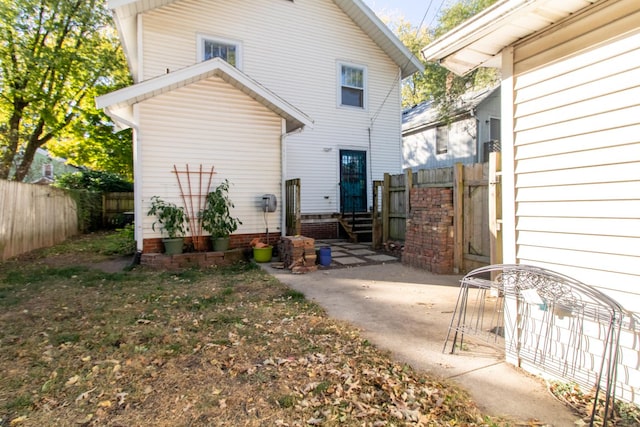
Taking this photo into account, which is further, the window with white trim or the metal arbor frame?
the window with white trim

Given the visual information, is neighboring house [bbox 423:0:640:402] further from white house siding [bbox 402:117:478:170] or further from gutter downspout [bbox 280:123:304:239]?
white house siding [bbox 402:117:478:170]

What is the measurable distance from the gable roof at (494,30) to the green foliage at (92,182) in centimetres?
1652

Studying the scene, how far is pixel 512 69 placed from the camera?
291 cm

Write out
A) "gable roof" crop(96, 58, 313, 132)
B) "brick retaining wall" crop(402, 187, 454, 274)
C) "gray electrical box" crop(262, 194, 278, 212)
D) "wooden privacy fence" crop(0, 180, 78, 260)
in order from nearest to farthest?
"brick retaining wall" crop(402, 187, 454, 274)
"gable roof" crop(96, 58, 313, 132)
"wooden privacy fence" crop(0, 180, 78, 260)
"gray electrical box" crop(262, 194, 278, 212)

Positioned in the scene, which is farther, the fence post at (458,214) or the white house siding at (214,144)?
the white house siding at (214,144)

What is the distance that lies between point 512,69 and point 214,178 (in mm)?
6196

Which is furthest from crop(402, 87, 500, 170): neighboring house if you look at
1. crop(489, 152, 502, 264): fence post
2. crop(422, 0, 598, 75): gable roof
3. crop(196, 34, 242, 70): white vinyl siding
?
crop(422, 0, 598, 75): gable roof

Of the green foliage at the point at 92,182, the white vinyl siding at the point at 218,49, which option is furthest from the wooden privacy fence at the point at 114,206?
the white vinyl siding at the point at 218,49

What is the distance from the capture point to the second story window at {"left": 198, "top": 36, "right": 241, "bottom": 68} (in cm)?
963

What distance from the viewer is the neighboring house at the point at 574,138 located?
2.15m

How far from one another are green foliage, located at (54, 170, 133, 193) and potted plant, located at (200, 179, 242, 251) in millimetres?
10983

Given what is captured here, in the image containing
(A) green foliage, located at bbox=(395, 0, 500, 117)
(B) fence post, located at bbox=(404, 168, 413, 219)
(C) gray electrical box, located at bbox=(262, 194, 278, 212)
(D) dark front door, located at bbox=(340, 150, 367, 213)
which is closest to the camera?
(B) fence post, located at bbox=(404, 168, 413, 219)

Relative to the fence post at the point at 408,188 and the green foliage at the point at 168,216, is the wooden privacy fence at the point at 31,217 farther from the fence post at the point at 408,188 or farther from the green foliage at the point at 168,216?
the fence post at the point at 408,188

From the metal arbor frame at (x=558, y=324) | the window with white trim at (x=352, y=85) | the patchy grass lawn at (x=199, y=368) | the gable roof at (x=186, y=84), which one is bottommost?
the patchy grass lawn at (x=199, y=368)
